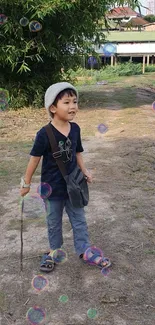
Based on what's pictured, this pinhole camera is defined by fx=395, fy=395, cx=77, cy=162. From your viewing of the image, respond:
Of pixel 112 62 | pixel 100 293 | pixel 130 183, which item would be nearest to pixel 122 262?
pixel 100 293

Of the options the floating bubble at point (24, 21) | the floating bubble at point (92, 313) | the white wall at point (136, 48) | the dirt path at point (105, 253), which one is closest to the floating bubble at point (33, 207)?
the dirt path at point (105, 253)

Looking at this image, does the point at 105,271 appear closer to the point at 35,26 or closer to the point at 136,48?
the point at 35,26

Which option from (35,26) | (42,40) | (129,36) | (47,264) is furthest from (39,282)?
(129,36)

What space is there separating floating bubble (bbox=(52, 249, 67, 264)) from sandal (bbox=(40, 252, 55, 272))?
0.05 metres

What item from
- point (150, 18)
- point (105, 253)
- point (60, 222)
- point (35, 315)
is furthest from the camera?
point (150, 18)

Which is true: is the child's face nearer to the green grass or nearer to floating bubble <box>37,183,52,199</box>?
floating bubble <box>37,183,52,199</box>

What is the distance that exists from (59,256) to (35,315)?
0.74m

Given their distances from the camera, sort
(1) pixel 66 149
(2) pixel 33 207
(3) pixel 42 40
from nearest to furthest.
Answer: (1) pixel 66 149 → (2) pixel 33 207 → (3) pixel 42 40

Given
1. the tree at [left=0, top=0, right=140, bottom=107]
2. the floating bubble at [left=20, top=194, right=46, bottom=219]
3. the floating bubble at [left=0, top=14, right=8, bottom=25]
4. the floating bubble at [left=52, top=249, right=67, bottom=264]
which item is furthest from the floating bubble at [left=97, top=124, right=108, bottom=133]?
the floating bubble at [left=52, top=249, right=67, bottom=264]

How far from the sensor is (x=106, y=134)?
892 centimetres

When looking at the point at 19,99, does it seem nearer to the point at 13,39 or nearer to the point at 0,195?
the point at 13,39

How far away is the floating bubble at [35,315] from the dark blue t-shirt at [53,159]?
851mm

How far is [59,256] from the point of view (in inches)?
137

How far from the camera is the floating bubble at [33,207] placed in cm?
461
